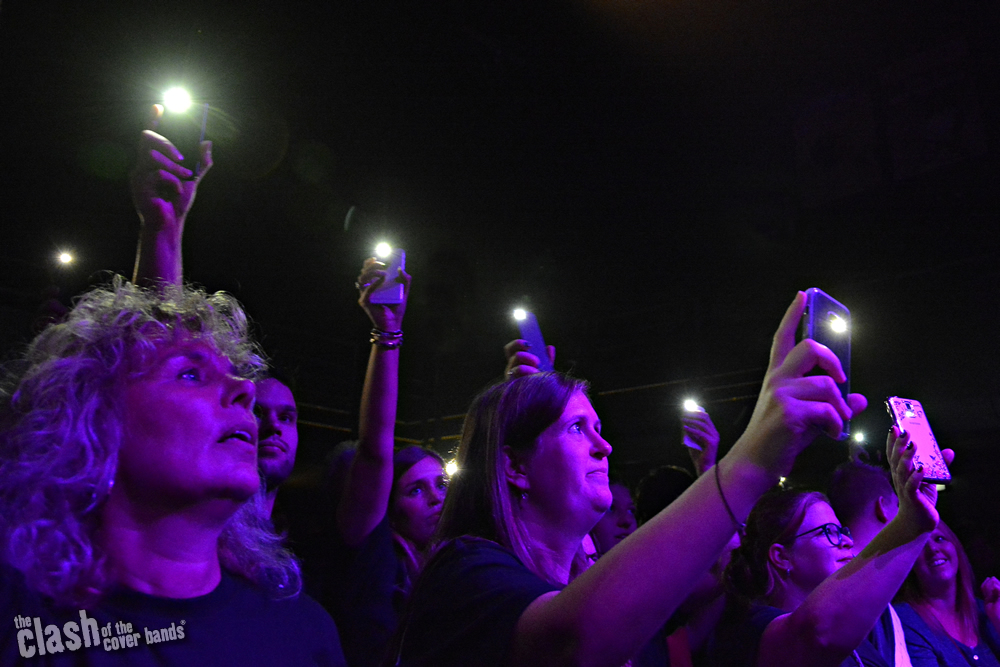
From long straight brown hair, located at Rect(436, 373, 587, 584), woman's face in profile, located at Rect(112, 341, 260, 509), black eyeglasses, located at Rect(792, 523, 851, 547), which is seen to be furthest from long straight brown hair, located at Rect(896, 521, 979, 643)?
woman's face in profile, located at Rect(112, 341, 260, 509)

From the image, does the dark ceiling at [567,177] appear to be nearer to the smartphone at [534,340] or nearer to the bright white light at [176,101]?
the smartphone at [534,340]

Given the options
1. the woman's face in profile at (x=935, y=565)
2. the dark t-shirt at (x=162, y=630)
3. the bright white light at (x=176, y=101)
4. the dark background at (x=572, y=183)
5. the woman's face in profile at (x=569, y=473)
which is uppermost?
the dark background at (x=572, y=183)

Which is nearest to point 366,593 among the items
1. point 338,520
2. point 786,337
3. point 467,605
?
point 338,520

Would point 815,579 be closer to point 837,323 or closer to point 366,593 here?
point 366,593

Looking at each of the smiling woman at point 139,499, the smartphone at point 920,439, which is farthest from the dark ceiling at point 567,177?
the smiling woman at point 139,499

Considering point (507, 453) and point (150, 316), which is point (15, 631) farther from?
point (507, 453)

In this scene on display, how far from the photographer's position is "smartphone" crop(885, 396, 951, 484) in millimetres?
2115

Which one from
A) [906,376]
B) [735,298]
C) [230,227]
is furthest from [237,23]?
[906,376]

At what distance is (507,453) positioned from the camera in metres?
1.58

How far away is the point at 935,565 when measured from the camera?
3.14m

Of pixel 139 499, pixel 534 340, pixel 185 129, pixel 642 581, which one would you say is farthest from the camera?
pixel 534 340

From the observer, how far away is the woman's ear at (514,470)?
5.06 feet

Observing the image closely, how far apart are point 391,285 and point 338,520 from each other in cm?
80

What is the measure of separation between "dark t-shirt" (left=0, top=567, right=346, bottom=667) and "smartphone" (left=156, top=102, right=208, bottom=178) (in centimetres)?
114
